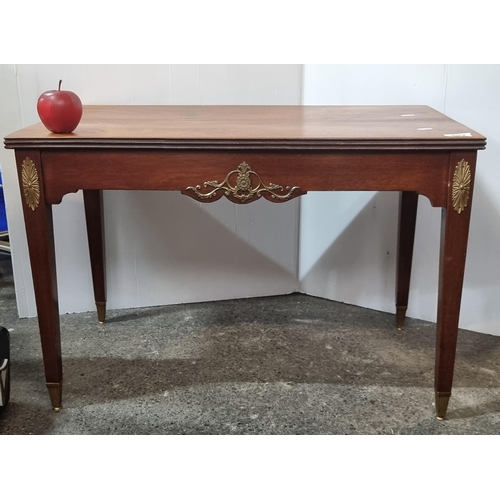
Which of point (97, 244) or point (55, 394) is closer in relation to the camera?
point (55, 394)

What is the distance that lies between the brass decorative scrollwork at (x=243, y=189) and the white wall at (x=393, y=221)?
735 mm

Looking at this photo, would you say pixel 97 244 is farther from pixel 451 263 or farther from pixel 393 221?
pixel 451 263

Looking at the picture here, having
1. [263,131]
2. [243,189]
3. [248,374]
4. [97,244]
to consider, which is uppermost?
[263,131]

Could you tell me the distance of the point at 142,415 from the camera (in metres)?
1.50

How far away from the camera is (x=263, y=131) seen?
139 cm

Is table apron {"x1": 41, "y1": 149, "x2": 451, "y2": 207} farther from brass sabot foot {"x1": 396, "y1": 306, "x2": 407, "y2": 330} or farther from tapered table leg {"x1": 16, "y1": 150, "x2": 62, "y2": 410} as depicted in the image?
brass sabot foot {"x1": 396, "y1": 306, "x2": 407, "y2": 330}

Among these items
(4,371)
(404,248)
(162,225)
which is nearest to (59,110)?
(4,371)

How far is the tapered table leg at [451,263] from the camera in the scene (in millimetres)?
1317

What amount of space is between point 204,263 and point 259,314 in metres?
0.26

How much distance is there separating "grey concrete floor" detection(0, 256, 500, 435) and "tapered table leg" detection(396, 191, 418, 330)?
3.1 inches

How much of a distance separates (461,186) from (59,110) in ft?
2.88

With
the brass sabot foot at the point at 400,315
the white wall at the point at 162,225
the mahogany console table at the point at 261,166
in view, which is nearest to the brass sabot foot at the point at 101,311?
the white wall at the point at 162,225

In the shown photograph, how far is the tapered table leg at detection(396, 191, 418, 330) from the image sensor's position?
1838 millimetres

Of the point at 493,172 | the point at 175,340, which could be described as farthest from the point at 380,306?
the point at 175,340
